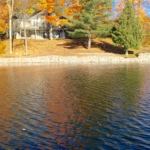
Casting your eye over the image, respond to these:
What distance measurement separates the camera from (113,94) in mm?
22641

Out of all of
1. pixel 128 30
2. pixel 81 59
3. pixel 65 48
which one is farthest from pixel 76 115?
pixel 65 48

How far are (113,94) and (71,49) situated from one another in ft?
126

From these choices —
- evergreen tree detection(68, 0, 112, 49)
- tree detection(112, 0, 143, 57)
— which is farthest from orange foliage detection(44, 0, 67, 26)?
tree detection(112, 0, 143, 57)

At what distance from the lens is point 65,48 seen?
2394 inches

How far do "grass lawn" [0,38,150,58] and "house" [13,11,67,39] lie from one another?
294 inches

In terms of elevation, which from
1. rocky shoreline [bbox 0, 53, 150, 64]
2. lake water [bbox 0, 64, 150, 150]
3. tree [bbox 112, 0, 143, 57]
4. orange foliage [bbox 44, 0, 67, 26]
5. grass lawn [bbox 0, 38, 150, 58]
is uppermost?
orange foliage [bbox 44, 0, 67, 26]

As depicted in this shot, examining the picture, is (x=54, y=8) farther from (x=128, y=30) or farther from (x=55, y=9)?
(x=128, y=30)

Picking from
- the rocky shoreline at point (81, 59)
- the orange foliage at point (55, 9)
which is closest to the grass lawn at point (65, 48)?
the rocky shoreline at point (81, 59)

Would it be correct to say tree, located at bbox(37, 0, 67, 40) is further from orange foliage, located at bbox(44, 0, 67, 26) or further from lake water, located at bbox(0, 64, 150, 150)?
lake water, located at bbox(0, 64, 150, 150)

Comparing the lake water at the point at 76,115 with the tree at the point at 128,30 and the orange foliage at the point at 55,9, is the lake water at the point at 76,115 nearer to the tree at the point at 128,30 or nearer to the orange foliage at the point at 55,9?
the tree at the point at 128,30

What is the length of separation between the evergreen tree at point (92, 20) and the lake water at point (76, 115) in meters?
28.0

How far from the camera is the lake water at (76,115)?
12.3 metres

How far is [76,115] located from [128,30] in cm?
3919

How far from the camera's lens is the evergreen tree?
54.8 meters
